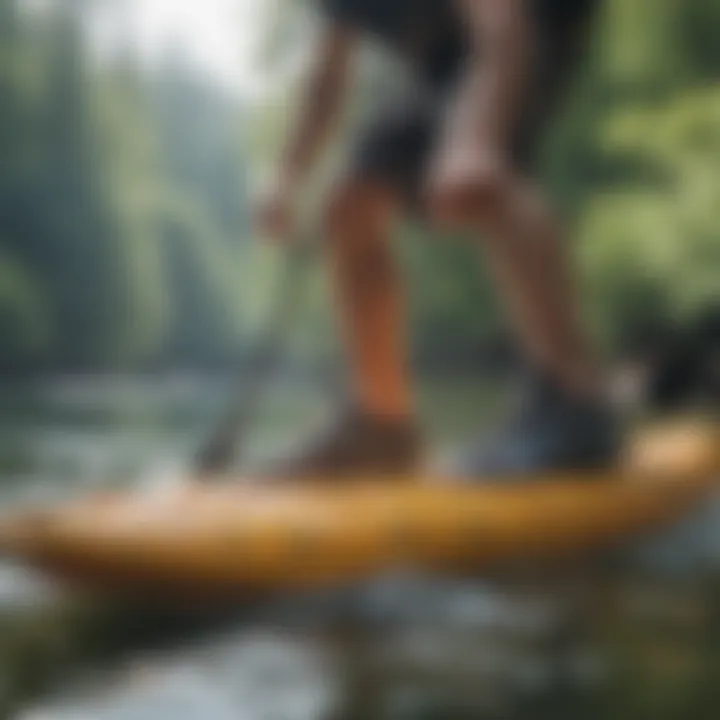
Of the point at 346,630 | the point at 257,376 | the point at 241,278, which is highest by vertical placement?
the point at 241,278

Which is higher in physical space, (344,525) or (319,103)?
(319,103)

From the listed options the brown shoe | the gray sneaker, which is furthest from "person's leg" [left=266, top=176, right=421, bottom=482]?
the gray sneaker

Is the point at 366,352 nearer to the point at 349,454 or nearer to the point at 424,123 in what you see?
the point at 349,454

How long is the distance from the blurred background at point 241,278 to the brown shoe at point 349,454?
0.04 meters

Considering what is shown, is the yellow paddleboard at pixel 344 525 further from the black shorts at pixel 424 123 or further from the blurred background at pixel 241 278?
the black shorts at pixel 424 123

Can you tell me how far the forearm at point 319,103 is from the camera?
1.95 m

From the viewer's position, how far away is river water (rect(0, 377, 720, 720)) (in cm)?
173

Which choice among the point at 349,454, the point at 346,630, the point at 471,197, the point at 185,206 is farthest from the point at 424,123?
the point at 346,630

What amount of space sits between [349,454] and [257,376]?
16 cm

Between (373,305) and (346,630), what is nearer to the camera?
(346,630)

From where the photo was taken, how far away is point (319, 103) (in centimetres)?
196

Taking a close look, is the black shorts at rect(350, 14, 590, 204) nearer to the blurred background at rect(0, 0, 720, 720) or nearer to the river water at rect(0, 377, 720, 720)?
the blurred background at rect(0, 0, 720, 720)

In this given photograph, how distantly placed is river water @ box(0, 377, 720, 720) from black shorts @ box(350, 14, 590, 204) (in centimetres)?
29

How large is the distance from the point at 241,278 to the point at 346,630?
18.6 inches
